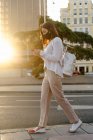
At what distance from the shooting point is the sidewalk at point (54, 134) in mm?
6348

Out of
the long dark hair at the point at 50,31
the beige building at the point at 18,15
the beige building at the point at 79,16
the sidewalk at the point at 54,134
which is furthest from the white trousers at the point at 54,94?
the beige building at the point at 79,16

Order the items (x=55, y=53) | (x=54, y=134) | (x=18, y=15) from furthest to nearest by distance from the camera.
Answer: (x=18, y=15), (x=54, y=134), (x=55, y=53)

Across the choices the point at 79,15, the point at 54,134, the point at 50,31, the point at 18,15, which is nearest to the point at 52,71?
the point at 50,31

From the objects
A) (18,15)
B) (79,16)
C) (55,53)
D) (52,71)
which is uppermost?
(55,53)

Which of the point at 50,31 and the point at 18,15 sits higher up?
the point at 50,31

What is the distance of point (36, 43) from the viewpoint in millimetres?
39188

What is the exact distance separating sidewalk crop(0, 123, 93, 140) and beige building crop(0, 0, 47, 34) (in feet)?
337

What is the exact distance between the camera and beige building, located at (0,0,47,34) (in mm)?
109562

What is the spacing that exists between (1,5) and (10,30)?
681 centimetres

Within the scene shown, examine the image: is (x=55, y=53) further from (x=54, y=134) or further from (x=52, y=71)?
(x=54, y=134)

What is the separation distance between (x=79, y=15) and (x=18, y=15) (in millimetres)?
34338

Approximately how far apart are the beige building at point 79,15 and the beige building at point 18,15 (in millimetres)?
29442

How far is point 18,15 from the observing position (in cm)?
11156

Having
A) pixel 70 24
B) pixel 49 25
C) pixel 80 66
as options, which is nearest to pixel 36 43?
pixel 49 25
